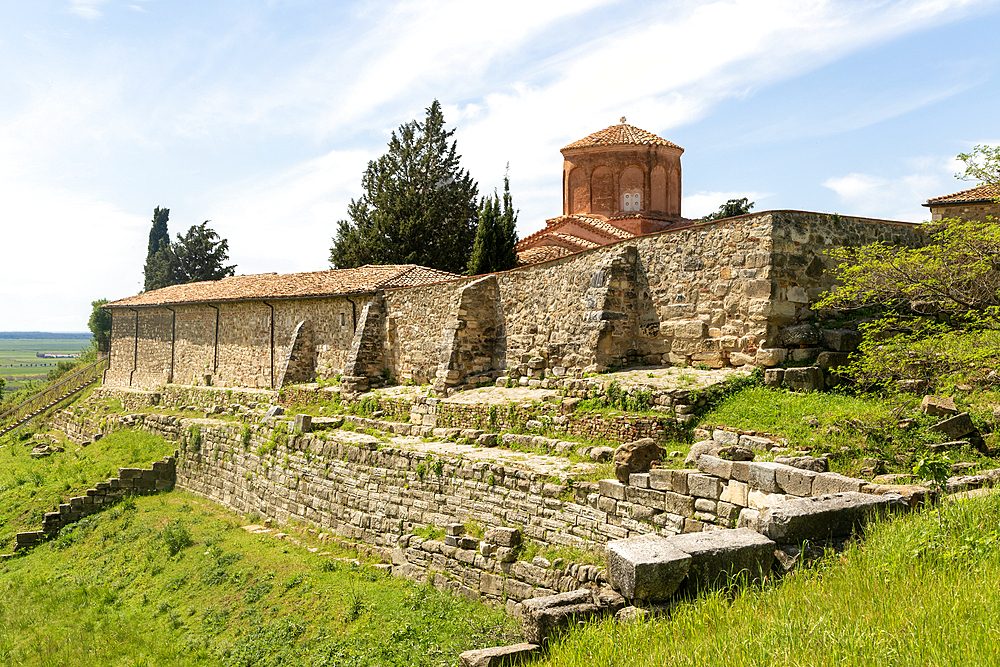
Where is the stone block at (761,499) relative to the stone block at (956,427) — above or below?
below

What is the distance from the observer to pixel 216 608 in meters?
10.5

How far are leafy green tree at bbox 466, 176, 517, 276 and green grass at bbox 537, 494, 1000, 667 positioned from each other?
67.4ft

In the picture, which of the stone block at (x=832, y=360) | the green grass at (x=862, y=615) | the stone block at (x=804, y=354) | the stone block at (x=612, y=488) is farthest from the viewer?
the stone block at (x=804, y=354)

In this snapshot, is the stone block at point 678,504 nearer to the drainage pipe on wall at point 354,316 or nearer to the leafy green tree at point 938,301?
the leafy green tree at point 938,301

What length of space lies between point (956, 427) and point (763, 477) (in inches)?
95.5

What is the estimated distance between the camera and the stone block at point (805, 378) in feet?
31.2

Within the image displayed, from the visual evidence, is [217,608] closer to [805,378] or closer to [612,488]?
[612,488]

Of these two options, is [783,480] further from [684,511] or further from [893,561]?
[893,561]

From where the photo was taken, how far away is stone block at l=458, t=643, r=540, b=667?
16.9 ft

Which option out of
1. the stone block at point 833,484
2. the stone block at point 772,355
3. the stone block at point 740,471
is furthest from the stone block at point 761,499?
the stone block at point 772,355

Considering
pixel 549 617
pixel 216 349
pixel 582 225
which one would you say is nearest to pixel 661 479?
pixel 549 617

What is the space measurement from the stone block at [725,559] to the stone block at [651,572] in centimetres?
10

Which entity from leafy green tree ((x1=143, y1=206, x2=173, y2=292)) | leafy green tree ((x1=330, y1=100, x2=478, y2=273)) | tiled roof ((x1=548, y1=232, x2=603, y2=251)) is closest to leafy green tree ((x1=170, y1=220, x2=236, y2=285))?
leafy green tree ((x1=143, y1=206, x2=173, y2=292))

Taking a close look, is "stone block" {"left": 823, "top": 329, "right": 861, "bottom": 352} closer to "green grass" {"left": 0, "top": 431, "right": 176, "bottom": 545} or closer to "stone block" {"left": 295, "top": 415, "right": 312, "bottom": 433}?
"stone block" {"left": 295, "top": 415, "right": 312, "bottom": 433}
